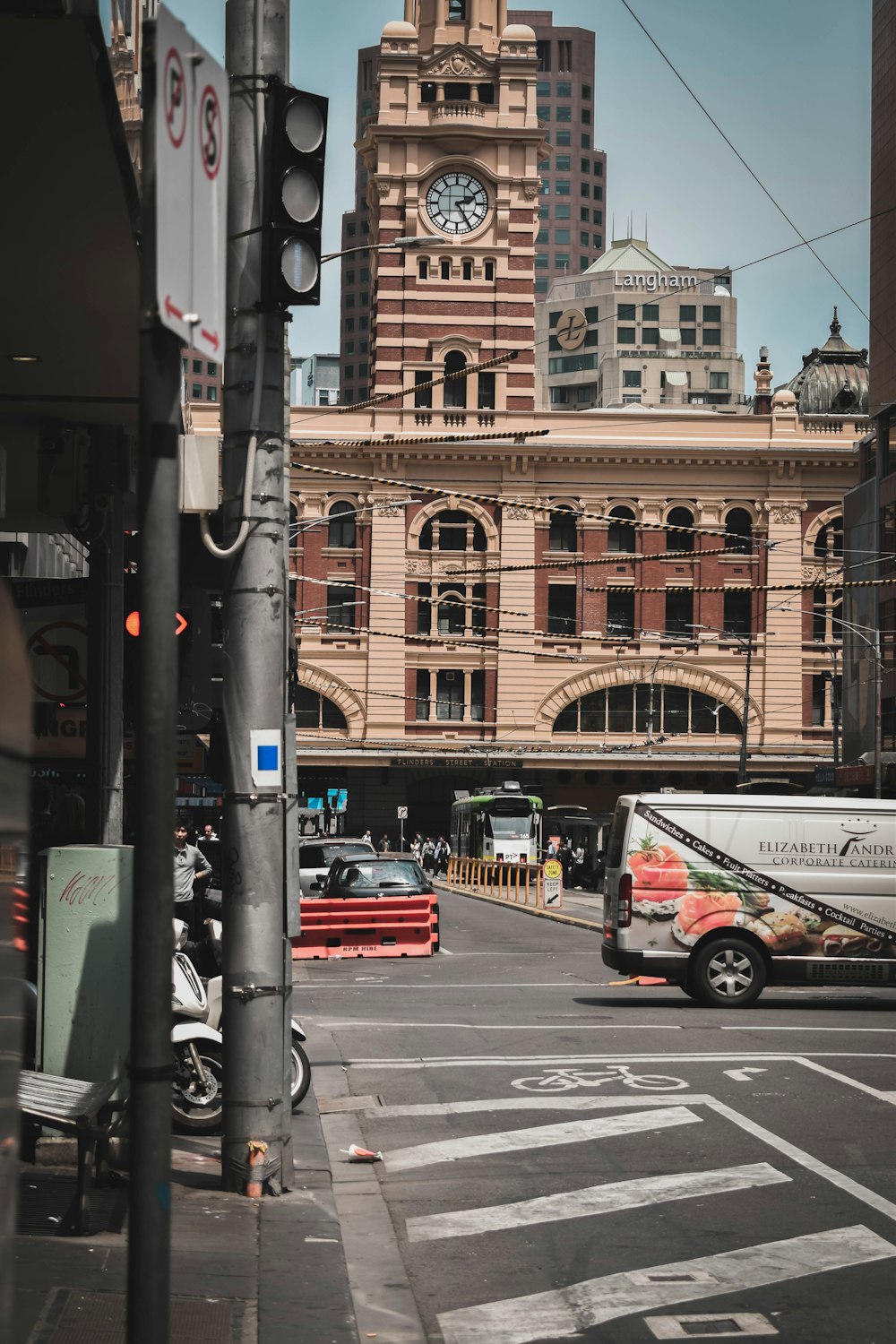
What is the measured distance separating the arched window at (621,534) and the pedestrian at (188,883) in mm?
54604

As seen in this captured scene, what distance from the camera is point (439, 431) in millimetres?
73312

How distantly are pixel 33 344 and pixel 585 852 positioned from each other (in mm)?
54088

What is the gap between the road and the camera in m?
7.30

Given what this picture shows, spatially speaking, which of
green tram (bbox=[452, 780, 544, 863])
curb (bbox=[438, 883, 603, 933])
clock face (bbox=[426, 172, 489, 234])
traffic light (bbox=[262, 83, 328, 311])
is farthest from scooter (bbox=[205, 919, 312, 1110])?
clock face (bbox=[426, 172, 489, 234])

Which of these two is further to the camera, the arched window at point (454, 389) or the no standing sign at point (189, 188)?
the arched window at point (454, 389)

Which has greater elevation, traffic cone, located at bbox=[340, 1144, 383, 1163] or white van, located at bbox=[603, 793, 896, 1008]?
white van, located at bbox=[603, 793, 896, 1008]

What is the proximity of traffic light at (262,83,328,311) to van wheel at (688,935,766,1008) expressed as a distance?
36.6 ft

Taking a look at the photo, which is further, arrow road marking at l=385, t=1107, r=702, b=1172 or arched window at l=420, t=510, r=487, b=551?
arched window at l=420, t=510, r=487, b=551

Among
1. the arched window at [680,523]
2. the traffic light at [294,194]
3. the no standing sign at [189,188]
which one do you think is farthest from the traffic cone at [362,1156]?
the arched window at [680,523]

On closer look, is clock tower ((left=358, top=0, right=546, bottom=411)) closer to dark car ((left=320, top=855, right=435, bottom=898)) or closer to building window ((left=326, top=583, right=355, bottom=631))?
building window ((left=326, top=583, right=355, bottom=631))

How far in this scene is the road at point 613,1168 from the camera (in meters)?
7.30

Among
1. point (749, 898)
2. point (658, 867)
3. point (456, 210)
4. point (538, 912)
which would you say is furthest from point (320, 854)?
point (456, 210)

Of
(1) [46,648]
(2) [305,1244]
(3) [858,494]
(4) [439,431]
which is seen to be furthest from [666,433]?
(2) [305,1244]

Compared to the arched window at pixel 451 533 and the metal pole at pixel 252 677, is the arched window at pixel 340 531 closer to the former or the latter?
the arched window at pixel 451 533
